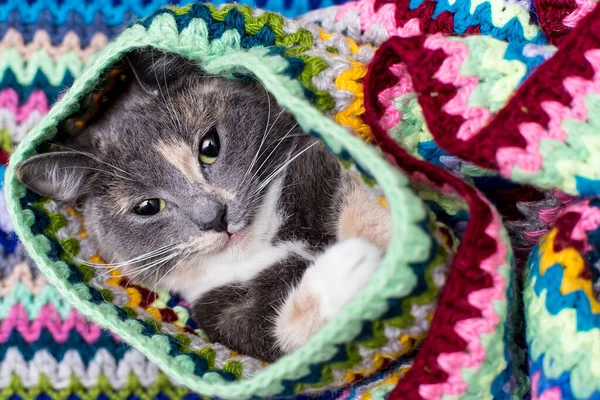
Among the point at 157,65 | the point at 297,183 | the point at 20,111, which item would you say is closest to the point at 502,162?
the point at 297,183

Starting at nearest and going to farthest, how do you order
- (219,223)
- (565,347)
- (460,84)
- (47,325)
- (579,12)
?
(565,347), (460,84), (579,12), (219,223), (47,325)

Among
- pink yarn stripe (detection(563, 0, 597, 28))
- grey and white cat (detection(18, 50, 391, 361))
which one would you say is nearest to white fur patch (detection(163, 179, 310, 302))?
grey and white cat (detection(18, 50, 391, 361))

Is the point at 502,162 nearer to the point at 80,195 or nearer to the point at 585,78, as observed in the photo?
the point at 585,78

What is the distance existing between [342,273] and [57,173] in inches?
21.9

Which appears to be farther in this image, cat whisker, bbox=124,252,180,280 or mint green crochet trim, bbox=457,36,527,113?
cat whisker, bbox=124,252,180,280

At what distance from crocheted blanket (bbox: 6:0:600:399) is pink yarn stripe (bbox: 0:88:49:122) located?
27 centimetres

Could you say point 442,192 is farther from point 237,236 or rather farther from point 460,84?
point 237,236

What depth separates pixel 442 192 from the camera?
2.60ft

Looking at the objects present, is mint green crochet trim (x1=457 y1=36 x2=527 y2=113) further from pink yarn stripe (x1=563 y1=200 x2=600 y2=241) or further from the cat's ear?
the cat's ear

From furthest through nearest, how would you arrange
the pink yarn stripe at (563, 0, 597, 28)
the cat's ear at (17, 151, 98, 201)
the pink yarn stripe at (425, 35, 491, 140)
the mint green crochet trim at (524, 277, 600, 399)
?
the cat's ear at (17, 151, 98, 201), the pink yarn stripe at (563, 0, 597, 28), the pink yarn stripe at (425, 35, 491, 140), the mint green crochet trim at (524, 277, 600, 399)

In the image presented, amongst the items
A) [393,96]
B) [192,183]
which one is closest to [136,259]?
[192,183]

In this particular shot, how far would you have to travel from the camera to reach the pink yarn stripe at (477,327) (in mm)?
690

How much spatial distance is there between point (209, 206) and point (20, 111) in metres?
0.51

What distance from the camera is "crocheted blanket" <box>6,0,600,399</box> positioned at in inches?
27.2
